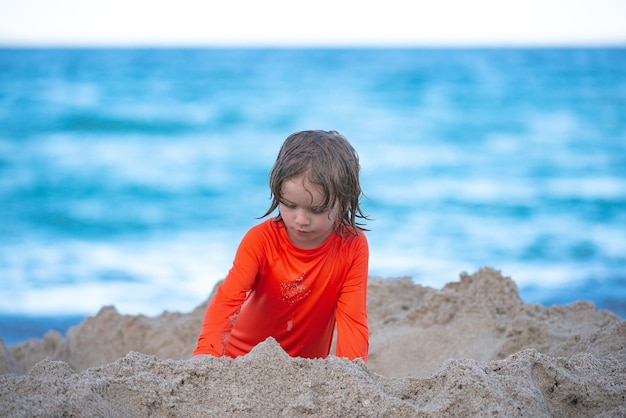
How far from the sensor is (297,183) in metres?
2.14

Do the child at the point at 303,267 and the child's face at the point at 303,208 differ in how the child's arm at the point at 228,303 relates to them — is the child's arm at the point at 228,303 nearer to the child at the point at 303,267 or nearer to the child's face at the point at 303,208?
the child at the point at 303,267

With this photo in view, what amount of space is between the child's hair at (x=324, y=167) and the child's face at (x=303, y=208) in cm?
2

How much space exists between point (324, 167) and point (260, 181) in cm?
863

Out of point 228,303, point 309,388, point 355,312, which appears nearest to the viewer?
point 309,388

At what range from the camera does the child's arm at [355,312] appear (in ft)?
7.77

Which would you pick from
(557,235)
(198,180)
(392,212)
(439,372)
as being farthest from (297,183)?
(198,180)

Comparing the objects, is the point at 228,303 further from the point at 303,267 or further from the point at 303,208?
the point at 303,208

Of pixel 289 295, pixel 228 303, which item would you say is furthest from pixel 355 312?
pixel 228 303

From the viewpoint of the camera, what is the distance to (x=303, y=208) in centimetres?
215

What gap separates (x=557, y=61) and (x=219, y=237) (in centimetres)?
2594

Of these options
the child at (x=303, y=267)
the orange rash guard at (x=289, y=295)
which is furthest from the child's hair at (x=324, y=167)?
the orange rash guard at (x=289, y=295)

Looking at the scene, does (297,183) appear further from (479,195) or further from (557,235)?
(479,195)

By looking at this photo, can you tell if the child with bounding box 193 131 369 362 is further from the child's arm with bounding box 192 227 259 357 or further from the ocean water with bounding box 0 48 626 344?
the ocean water with bounding box 0 48 626 344

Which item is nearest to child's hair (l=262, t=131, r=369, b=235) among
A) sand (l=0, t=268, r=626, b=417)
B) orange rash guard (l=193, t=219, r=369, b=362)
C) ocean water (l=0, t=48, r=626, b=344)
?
orange rash guard (l=193, t=219, r=369, b=362)
